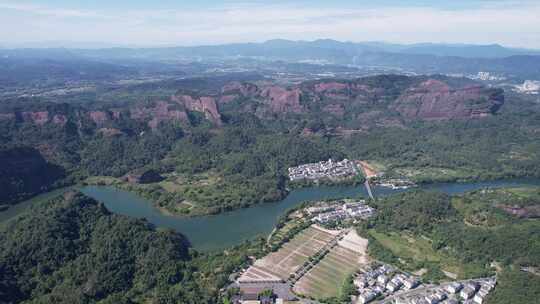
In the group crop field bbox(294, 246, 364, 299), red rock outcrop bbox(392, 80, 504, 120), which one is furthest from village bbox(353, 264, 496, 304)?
red rock outcrop bbox(392, 80, 504, 120)

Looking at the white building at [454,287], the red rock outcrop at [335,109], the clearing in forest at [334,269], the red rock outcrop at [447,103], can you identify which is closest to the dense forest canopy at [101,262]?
the clearing in forest at [334,269]

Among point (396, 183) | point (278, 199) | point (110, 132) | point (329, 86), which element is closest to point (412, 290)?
point (278, 199)

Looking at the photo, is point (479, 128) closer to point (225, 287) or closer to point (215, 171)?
point (215, 171)

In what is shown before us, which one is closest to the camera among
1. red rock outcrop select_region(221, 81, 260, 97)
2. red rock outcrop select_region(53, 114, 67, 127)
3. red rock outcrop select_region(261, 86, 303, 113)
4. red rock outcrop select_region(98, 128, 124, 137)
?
red rock outcrop select_region(98, 128, 124, 137)

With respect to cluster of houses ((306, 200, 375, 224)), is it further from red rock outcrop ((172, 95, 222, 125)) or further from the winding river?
red rock outcrop ((172, 95, 222, 125))

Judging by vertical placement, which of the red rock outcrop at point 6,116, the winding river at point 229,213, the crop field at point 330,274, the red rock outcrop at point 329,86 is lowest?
the winding river at point 229,213

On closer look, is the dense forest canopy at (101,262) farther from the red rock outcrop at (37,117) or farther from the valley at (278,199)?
the red rock outcrop at (37,117)

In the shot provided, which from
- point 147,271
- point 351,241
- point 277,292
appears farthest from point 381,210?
point 147,271
